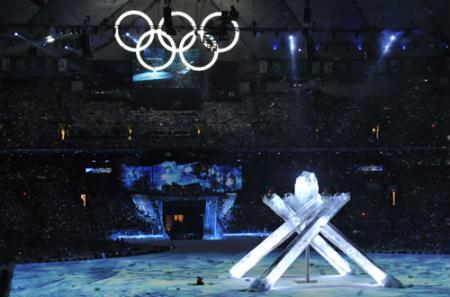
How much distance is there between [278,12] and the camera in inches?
1921

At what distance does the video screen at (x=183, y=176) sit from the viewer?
4731 centimetres

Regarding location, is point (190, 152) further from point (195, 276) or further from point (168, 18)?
point (195, 276)

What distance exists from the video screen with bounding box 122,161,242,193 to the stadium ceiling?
8.65m

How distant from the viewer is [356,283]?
78.9ft

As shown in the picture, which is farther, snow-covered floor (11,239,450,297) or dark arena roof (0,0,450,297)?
dark arena roof (0,0,450,297)

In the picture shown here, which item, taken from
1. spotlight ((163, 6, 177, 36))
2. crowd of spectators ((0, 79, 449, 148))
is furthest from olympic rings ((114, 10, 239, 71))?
spotlight ((163, 6, 177, 36))

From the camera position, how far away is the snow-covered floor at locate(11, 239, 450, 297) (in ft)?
74.3

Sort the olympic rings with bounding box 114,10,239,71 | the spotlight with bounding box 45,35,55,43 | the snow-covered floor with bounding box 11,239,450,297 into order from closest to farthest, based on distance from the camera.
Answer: the snow-covered floor with bounding box 11,239,450,297, the olympic rings with bounding box 114,10,239,71, the spotlight with bounding box 45,35,55,43

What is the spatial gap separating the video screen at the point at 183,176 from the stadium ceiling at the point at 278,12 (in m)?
8.65

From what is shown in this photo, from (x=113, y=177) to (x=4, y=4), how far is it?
38.3 ft

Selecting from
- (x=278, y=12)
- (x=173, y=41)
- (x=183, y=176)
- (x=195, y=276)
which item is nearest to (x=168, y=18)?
(x=173, y=41)

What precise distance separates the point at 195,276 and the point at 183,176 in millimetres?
20785

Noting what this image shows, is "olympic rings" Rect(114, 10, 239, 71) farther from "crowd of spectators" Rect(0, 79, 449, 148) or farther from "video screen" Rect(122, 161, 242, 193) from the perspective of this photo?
"video screen" Rect(122, 161, 242, 193)

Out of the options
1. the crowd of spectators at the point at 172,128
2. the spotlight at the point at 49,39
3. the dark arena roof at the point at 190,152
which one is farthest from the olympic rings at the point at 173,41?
the spotlight at the point at 49,39
